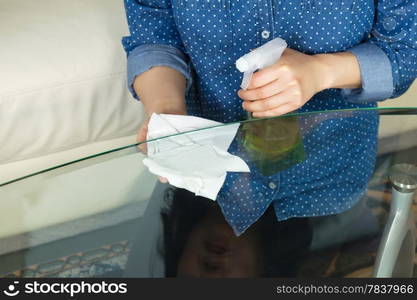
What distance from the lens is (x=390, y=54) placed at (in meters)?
0.74

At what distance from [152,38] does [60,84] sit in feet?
0.80

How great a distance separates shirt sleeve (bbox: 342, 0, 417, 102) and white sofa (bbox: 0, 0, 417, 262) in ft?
1.59

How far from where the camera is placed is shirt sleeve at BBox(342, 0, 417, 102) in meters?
0.73

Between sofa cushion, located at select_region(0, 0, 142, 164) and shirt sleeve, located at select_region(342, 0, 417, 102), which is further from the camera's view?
sofa cushion, located at select_region(0, 0, 142, 164)

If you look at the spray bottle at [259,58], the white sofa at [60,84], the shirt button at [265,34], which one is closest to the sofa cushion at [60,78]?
the white sofa at [60,84]

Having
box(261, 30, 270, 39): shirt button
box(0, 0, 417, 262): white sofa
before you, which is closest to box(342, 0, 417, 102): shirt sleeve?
box(261, 30, 270, 39): shirt button

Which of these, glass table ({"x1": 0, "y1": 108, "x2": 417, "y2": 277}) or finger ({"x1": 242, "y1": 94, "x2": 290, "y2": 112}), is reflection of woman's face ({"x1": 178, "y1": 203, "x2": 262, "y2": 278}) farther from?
finger ({"x1": 242, "y1": 94, "x2": 290, "y2": 112})

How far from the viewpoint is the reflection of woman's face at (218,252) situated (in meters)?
0.63

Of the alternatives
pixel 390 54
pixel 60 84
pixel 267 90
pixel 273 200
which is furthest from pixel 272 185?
pixel 60 84

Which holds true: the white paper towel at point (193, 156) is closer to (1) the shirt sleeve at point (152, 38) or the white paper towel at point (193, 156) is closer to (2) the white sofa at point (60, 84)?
(1) the shirt sleeve at point (152, 38)

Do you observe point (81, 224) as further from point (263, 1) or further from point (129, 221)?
point (263, 1)

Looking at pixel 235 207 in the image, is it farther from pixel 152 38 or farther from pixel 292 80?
pixel 152 38

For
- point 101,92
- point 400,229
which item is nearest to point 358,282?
point 400,229

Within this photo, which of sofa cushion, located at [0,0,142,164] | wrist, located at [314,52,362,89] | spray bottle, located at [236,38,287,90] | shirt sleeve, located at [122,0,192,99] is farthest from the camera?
sofa cushion, located at [0,0,142,164]
